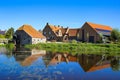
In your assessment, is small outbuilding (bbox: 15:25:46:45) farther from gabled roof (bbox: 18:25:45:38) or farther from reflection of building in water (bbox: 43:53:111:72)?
reflection of building in water (bbox: 43:53:111:72)

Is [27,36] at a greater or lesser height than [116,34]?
lesser

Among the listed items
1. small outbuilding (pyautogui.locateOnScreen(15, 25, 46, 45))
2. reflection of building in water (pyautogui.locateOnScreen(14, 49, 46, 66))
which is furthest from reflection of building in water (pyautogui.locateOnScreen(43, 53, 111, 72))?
small outbuilding (pyautogui.locateOnScreen(15, 25, 46, 45))

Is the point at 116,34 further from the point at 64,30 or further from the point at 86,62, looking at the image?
the point at 86,62

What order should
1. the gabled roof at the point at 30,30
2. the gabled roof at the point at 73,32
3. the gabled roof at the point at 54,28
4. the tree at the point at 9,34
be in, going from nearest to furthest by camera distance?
the gabled roof at the point at 30,30 → the gabled roof at the point at 73,32 → the gabled roof at the point at 54,28 → the tree at the point at 9,34

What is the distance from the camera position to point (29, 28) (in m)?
68.6

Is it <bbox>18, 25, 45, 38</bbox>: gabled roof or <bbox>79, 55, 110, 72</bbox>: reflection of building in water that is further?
<bbox>18, 25, 45, 38</bbox>: gabled roof

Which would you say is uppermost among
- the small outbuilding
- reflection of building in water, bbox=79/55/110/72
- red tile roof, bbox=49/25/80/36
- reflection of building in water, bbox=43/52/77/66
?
red tile roof, bbox=49/25/80/36

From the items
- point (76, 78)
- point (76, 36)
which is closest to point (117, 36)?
point (76, 36)

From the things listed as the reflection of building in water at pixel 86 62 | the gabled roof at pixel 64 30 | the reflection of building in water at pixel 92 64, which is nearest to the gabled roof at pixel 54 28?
the gabled roof at pixel 64 30

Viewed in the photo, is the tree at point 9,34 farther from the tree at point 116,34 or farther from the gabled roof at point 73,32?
the tree at point 116,34

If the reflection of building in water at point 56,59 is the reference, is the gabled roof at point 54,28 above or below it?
above

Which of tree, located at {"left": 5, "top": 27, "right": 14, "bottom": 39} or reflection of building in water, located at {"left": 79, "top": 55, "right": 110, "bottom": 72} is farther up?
tree, located at {"left": 5, "top": 27, "right": 14, "bottom": 39}

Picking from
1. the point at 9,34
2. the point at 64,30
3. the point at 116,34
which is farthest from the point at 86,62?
the point at 9,34

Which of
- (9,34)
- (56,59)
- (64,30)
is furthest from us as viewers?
(9,34)
